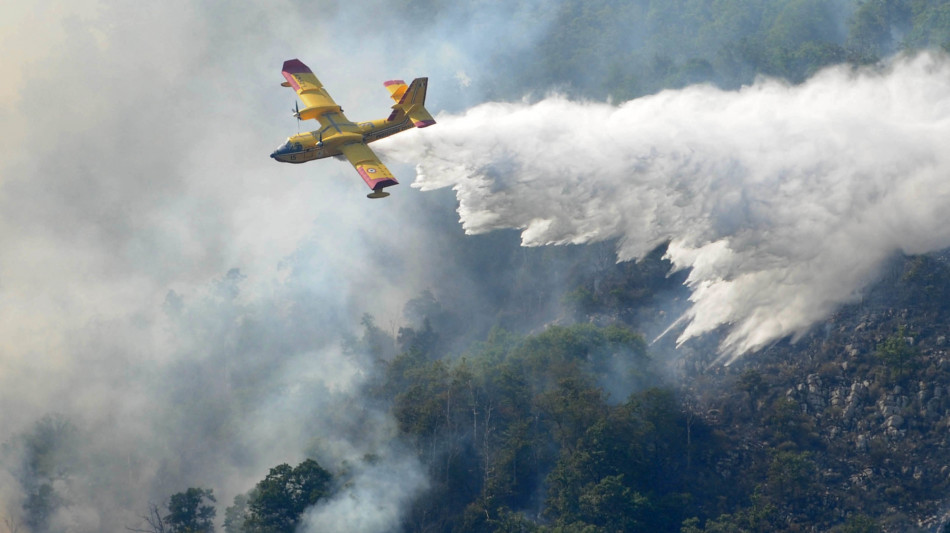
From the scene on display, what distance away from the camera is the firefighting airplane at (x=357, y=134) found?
6347 cm

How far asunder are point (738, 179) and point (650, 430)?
13.1m

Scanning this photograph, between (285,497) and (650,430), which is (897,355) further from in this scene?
(285,497)

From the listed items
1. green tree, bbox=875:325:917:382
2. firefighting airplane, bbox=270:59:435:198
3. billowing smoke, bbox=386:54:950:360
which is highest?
firefighting airplane, bbox=270:59:435:198

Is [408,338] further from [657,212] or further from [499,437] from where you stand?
[657,212]

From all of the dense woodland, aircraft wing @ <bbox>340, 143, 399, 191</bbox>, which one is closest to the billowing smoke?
the dense woodland

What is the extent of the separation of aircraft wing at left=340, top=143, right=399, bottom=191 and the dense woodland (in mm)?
14516

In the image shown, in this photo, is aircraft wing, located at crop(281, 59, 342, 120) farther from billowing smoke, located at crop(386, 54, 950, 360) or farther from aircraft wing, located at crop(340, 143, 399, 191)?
billowing smoke, located at crop(386, 54, 950, 360)

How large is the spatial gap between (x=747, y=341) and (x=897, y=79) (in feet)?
52.0

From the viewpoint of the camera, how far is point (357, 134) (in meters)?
65.5

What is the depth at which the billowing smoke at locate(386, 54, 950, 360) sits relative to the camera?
216ft

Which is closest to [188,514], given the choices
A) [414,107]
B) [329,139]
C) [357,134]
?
[329,139]

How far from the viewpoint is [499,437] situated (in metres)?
71.7

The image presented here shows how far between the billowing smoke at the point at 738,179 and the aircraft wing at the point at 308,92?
4.37 m

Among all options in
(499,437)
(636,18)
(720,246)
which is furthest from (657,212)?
(636,18)
